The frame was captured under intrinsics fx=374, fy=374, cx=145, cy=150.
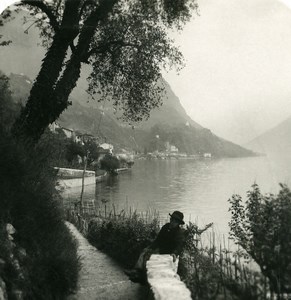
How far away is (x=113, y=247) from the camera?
437 inches

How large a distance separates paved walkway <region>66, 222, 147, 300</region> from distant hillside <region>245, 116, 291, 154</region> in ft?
16.6

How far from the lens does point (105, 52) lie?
1034cm

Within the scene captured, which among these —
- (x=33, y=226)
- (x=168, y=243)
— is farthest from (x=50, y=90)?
(x=168, y=243)

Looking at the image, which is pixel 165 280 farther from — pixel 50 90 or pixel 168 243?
pixel 50 90

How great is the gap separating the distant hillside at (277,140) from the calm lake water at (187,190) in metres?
12.9

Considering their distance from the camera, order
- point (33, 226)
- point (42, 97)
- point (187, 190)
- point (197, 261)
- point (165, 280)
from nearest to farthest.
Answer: point (165, 280) → point (33, 226) → point (42, 97) → point (197, 261) → point (187, 190)

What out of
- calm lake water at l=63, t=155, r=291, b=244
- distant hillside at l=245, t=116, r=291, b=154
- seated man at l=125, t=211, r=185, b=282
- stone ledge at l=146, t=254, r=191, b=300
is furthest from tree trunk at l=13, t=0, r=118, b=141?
calm lake water at l=63, t=155, r=291, b=244

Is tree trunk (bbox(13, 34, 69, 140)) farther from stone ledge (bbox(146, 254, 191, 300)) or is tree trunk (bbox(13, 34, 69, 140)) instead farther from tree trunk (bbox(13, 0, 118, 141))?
stone ledge (bbox(146, 254, 191, 300))

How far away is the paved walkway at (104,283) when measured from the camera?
293 inches

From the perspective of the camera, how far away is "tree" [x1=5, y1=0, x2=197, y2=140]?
8.38 m

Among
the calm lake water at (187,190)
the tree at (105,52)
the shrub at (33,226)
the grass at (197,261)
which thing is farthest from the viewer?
the calm lake water at (187,190)

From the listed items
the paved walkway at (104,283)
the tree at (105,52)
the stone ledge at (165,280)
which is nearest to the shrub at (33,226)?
the paved walkway at (104,283)

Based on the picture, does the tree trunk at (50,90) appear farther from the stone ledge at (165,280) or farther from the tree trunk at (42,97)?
the stone ledge at (165,280)

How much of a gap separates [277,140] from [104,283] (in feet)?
19.5
